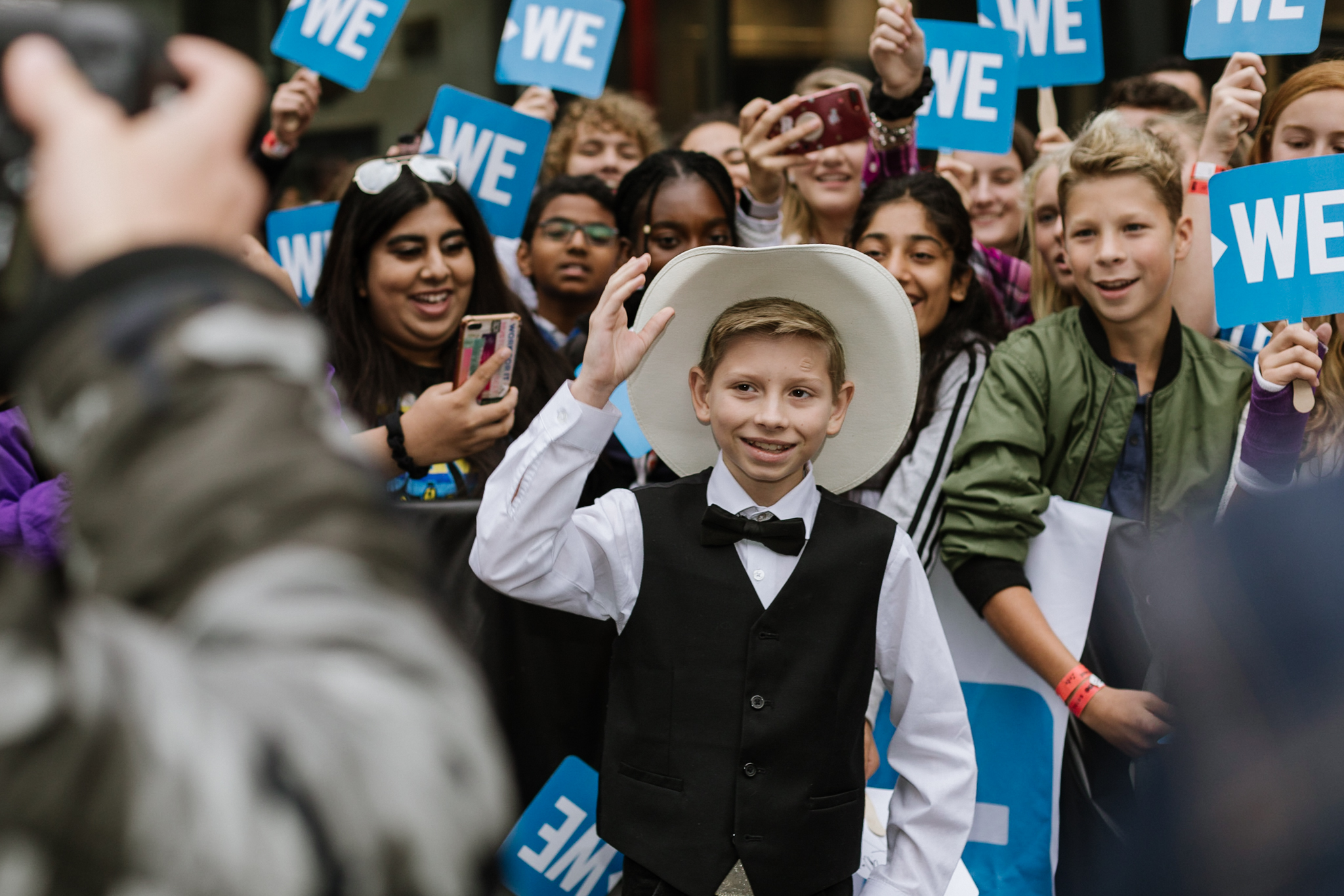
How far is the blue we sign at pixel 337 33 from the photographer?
4152 millimetres

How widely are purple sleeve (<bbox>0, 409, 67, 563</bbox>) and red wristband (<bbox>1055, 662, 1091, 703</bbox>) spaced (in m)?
2.20

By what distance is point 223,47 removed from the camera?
92 cm

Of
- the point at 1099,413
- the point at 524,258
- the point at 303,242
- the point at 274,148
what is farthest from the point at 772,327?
the point at 274,148

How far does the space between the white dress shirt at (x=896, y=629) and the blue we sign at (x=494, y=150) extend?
6.69ft

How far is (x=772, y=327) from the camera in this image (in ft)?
8.09

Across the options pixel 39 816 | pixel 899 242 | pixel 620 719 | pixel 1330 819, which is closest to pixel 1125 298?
pixel 899 242

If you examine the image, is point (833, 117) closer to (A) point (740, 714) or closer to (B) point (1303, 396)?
(B) point (1303, 396)

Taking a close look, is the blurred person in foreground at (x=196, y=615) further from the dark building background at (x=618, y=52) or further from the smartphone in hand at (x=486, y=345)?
the dark building background at (x=618, y=52)

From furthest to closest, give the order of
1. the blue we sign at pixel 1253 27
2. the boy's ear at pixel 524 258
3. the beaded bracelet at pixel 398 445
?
the boy's ear at pixel 524 258 → the blue we sign at pixel 1253 27 → the beaded bracelet at pixel 398 445

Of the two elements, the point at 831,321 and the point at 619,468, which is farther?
the point at 619,468

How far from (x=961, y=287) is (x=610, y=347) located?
1.65 metres

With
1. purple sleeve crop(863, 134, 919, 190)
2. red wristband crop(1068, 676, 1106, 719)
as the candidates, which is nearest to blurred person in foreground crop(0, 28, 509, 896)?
red wristband crop(1068, 676, 1106, 719)

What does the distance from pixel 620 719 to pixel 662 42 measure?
699 cm

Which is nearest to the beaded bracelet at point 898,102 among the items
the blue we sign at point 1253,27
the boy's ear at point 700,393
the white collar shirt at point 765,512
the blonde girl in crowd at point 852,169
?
the blonde girl in crowd at point 852,169
